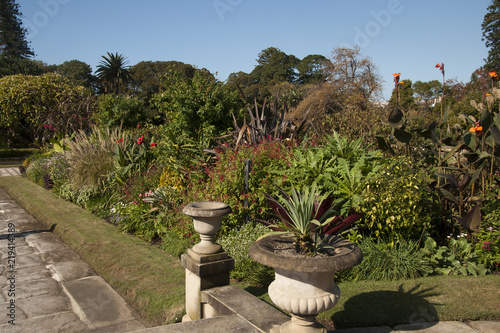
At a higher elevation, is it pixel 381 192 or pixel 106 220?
pixel 381 192

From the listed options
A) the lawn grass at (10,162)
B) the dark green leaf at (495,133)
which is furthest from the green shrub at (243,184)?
the lawn grass at (10,162)

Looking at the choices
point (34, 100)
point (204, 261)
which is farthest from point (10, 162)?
point (204, 261)

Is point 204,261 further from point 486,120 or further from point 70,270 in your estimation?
point 486,120

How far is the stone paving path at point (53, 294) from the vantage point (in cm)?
388

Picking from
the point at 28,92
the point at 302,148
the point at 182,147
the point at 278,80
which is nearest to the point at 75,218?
the point at 182,147

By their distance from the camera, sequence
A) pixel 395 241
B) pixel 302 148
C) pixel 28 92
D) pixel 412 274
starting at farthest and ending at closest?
1. pixel 28 92
2. pixel 302 148
3. pixel 395 241
4. pixel 412 274

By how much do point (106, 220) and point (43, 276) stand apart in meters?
3.12

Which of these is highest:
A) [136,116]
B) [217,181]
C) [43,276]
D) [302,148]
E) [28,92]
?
[28,92]

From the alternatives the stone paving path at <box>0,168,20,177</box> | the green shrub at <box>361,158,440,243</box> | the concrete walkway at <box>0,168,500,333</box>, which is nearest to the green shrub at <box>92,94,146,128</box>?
the concrete walkway at <box>0,168,500,333</box>

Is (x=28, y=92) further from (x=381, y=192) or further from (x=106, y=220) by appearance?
(x=381, y=192)

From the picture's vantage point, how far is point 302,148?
241 inches

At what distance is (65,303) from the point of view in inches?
173

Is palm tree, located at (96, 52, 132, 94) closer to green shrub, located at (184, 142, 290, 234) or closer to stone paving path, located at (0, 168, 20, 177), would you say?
stone paving path, located at (0, 168, 20, 177)

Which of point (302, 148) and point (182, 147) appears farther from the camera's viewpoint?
point (182, 147)
